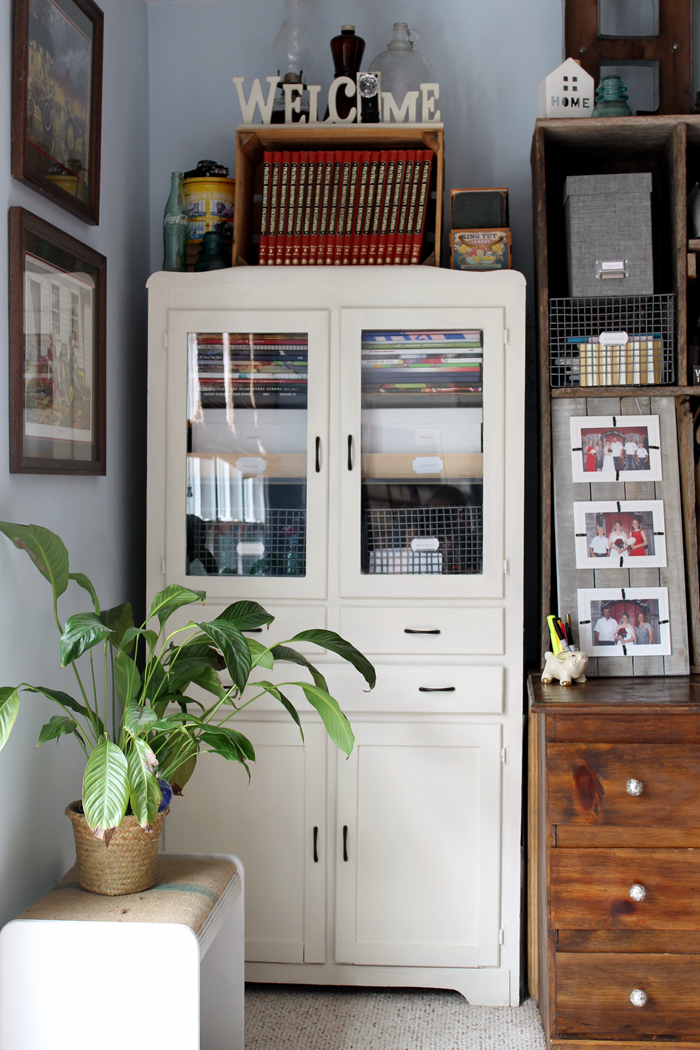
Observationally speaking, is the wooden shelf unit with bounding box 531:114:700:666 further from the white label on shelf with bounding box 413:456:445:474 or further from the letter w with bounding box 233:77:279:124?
the letter w with bounding box 233:77:279:124

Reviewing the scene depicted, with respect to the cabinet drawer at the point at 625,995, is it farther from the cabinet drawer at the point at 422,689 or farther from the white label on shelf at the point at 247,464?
the white label on shelf at the point at 247,464

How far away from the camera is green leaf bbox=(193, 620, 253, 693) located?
1500 millimetres

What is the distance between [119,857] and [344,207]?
1.62 metres

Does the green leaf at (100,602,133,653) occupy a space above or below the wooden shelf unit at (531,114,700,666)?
below

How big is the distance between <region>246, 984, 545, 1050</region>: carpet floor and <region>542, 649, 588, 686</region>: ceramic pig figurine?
84 cm

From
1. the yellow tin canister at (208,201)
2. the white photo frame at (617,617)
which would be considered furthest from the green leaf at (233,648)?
the yellow tin canister at (208,201)

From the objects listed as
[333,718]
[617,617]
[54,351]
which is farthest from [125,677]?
[617,617]

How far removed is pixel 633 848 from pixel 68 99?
2.05m

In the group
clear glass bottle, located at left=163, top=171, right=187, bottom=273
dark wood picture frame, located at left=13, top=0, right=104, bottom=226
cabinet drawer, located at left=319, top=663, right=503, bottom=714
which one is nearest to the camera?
dark wood picture frame, located at left=13, top=0, right=104, bottom=226

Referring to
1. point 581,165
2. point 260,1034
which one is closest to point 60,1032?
point 260,1034

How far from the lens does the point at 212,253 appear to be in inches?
89.3

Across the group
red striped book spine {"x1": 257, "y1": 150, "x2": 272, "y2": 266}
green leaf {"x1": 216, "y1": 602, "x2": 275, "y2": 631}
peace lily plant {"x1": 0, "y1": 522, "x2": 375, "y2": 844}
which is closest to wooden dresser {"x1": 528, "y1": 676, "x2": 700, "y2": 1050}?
peace lily plant {"x1": 0, "y1": 522, "x2": 375, "y2": 844}

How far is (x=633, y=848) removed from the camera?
1910 mm

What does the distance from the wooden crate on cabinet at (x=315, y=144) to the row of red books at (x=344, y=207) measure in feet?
0.14
